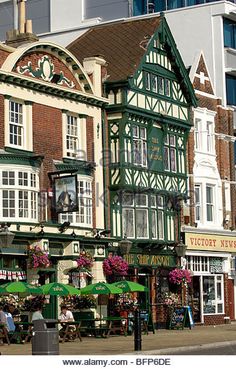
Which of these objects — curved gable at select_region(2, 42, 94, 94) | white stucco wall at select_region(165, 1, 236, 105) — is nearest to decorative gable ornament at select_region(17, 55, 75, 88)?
curved gable at select_region(2, 42, 94, 94)

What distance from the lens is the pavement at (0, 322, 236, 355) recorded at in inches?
1011

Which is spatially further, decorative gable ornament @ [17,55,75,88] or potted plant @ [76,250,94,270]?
potted plant @ [76,250,94,270]

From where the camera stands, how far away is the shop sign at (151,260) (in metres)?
39.4

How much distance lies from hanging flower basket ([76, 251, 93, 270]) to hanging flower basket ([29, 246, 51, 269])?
2.27 m

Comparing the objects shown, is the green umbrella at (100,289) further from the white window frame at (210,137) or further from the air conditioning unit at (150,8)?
the air conditioning unit at (150,8)

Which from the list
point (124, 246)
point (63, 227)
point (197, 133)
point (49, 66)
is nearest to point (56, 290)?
point (63, 227)

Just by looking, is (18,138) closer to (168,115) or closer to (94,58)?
(94,58)

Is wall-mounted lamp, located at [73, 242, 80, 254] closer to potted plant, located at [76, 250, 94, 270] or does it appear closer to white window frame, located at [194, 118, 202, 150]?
potted plant, located at [76, 250, 94, 270]

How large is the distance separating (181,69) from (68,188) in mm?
11552

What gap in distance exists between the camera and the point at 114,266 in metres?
37.2

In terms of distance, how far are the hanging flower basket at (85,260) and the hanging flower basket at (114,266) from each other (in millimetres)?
1205

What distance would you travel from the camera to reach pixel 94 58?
38281 millimetres

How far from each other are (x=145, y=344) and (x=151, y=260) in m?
11.7
